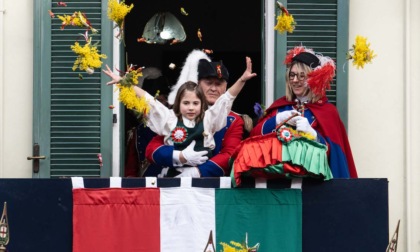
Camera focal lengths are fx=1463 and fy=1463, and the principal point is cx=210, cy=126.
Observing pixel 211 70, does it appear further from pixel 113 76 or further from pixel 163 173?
pixel 113 76

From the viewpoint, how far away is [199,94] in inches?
396

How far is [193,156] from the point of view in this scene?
991cm

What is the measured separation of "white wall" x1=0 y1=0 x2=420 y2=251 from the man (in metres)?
0.96

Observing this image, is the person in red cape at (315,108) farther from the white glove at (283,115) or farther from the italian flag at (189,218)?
the italian flag at (189,218)

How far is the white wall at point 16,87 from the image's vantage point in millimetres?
10578

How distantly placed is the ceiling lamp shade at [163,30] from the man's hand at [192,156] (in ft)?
8.35

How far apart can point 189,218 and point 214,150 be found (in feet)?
1.94

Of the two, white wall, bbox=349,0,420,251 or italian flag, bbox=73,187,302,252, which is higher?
white wall, bbox=349,0,420,251

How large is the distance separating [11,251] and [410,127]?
120 inches

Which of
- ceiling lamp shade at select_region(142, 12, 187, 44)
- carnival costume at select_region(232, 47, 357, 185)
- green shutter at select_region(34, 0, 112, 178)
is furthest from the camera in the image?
ceiling lamp shade at select_region(142, 12, 187, 44)

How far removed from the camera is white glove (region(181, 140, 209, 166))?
991 centimetres

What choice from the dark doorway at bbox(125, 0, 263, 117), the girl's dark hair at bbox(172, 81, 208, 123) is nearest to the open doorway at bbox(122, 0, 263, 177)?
the dark doorway at bbox(125, 0, 263, 117)

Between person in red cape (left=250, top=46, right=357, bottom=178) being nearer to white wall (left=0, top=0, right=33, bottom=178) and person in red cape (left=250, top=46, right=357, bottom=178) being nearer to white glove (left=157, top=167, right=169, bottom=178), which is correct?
white glove (left=157, top=167, right=169, bottom=178)

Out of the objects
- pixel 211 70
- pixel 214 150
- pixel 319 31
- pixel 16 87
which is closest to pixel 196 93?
pixel 214 150
